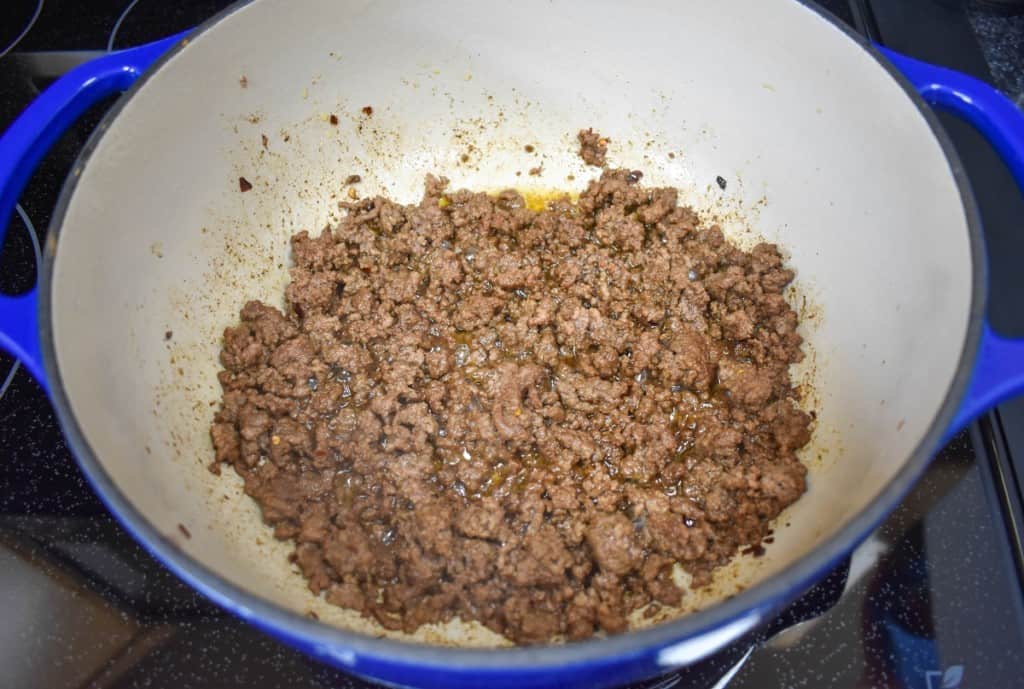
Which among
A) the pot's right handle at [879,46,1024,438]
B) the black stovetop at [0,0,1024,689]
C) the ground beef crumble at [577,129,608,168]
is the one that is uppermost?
the pot's right handle at [879,46,1024,438]

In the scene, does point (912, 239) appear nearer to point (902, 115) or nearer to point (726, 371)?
point (902, 115)

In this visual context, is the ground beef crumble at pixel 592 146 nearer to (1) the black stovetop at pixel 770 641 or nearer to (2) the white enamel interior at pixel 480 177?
(2) the white enamel interior at pixel 480 177

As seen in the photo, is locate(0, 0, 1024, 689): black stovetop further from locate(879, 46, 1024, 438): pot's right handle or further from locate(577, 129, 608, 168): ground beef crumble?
locate(577, 129, 608, 168): ground beef crumble

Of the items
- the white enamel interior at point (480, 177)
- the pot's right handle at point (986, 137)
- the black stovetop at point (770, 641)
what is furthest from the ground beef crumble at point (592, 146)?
the black stovetop at point (770, 641)

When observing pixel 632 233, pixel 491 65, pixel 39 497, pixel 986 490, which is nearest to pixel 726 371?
pixel 632 233

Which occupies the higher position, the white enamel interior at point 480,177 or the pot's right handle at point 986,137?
the pot's right handle at point 986,137

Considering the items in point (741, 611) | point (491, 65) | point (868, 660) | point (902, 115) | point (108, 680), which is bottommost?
point (108, 680)

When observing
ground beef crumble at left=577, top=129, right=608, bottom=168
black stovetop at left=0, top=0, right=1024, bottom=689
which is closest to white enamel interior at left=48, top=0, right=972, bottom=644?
ground beef crumble at left=577, top=129, right=608, bottom=168
